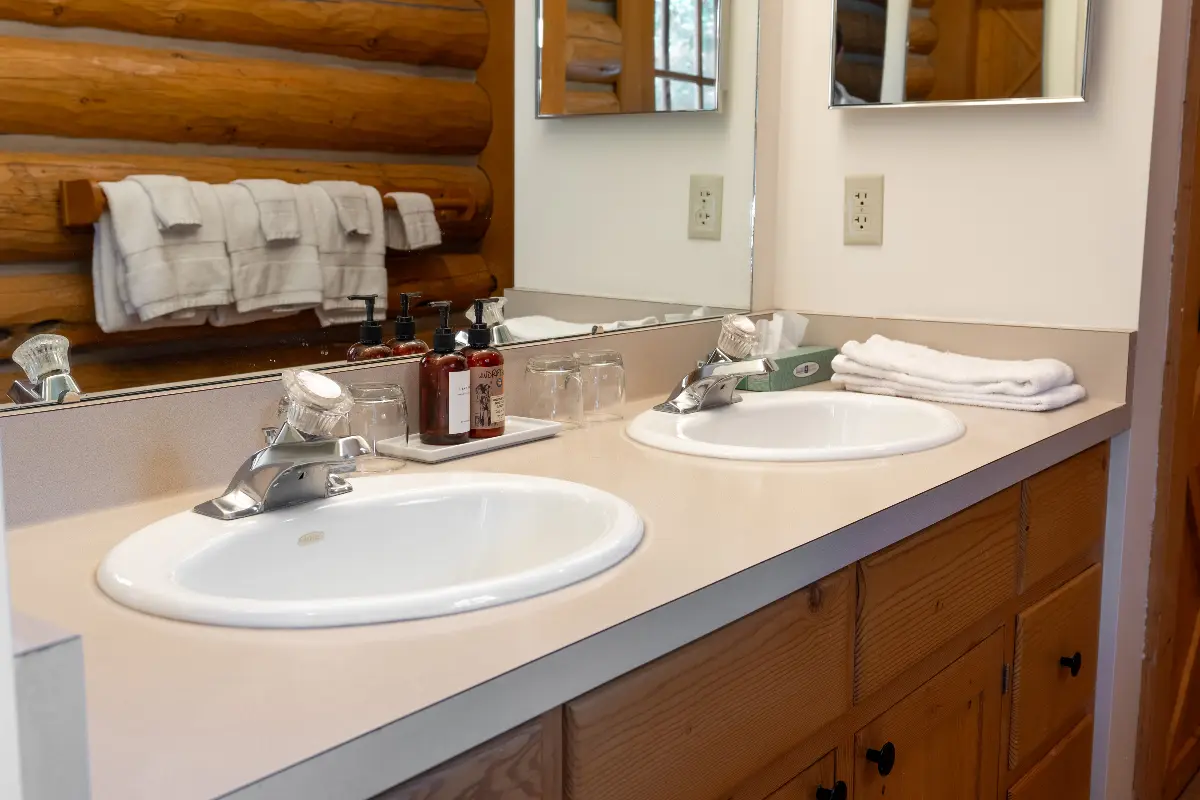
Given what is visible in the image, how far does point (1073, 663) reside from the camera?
5.77ft

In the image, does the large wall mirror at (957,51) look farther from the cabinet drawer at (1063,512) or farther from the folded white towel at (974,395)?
the cabinet drawer at (1063,512)

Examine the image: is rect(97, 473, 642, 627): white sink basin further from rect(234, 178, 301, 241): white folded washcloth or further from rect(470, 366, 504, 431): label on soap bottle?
rect(234, 178, 301, 241): white folded washcloth

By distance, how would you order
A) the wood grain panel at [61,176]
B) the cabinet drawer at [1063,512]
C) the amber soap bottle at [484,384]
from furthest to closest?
the cabinet drawer at [1063,512], the amber soap bottle at [484,384], the wood grain panel at [61,176]

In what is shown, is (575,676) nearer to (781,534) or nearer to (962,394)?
(781,534)

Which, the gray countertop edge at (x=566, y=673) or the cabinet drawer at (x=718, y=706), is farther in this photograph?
the cabinet drawer at (x=718, y=706)

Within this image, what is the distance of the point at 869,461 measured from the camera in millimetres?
1424

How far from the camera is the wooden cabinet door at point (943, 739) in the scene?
1.27m

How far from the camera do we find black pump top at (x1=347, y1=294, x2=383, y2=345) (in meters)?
1.40

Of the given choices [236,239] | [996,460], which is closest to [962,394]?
[996,460]

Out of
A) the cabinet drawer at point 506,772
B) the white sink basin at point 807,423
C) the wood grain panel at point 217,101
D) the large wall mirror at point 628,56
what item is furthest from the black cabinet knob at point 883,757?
the large wall mirror at point 628,56

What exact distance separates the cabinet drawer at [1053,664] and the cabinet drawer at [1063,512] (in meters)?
0.06

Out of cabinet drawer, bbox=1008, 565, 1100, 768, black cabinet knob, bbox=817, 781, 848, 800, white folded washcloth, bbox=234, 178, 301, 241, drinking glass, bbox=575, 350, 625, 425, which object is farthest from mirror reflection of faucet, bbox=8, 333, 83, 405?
cabinet drawer, bbox=1008, 565, 1100, 768

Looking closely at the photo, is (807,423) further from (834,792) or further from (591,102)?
(834,792)

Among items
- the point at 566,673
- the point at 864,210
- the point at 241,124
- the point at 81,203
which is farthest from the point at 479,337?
the point at 864,210
